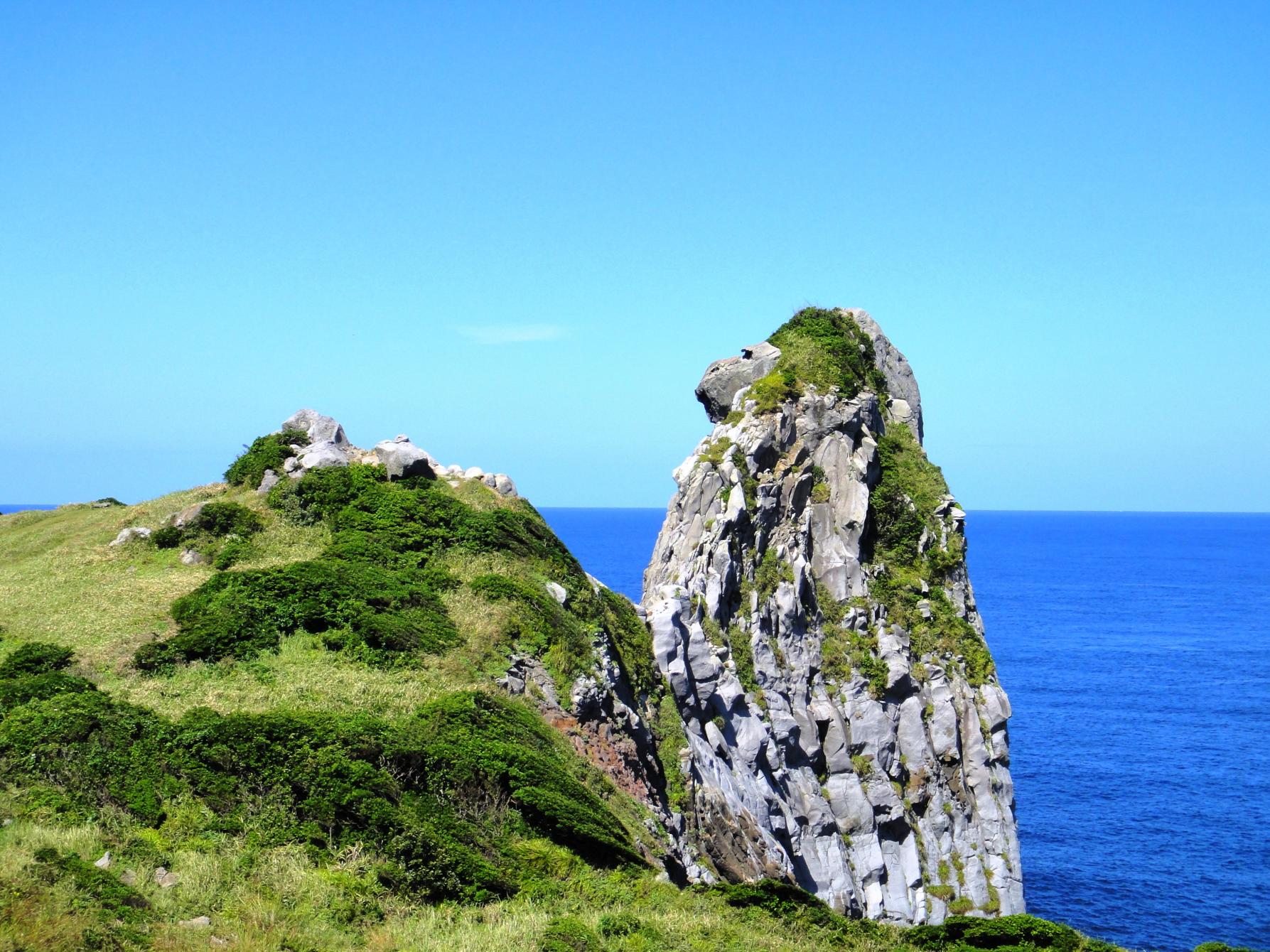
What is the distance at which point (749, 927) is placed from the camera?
63.6ft

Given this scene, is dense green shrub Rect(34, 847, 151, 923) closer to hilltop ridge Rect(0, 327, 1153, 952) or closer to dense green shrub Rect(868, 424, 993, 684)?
hilltop ridge Rect(0, 327, 1153, 952)

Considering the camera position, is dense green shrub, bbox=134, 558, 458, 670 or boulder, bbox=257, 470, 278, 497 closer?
dense green shrub, bbox=134, 558, 458, 670

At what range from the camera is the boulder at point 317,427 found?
42156 millimetres

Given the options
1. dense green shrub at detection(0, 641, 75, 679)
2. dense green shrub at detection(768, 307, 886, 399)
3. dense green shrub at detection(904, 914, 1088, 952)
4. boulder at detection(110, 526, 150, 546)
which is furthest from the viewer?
dense green shrub at detection(768, 307, 886, 399)

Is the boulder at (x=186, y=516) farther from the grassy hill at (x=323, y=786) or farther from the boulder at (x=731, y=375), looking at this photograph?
the boulder at (x=731, y=375)

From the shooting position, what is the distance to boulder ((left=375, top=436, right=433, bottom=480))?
128ft

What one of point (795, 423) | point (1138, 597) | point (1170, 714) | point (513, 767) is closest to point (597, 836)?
point (513, 767)

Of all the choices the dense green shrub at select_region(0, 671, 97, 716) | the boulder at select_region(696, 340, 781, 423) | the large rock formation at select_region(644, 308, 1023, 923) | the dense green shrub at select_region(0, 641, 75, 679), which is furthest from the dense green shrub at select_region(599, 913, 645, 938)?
the boulder at select_region(696, 340, 781, 423)

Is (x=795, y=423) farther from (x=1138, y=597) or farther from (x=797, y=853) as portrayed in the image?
(x=1138, y=597)

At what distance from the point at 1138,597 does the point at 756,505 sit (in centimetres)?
14912

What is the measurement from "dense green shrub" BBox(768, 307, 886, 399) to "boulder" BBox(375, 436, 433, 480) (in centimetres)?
2408

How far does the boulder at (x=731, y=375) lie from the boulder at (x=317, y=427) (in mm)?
24778

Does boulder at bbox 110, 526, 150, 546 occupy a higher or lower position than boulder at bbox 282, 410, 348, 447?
lower

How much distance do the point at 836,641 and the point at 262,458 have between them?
96.0 feet
